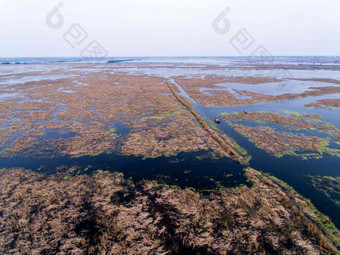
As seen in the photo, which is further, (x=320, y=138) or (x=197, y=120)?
(x=197, y=120)

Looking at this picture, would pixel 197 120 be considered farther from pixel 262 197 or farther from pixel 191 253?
pixel 191 253

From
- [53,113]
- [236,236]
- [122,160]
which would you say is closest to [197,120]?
[122,160]

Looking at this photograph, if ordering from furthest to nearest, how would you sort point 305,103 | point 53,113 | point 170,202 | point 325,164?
point 305,103 → point 53,113 → point 325,164 → point 170,202

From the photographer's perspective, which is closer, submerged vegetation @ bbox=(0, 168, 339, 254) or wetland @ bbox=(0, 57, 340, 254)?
submerged vegetation @ bbox=(0, 168, 339, 254)

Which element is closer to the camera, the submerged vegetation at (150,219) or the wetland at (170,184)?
the submerged vegetation at (150,219)

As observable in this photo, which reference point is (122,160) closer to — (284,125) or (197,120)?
(197,120)

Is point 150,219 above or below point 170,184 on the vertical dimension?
below

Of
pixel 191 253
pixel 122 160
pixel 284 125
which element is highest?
pixel 284 125

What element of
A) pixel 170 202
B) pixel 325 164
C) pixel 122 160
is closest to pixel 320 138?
pixel 325 164

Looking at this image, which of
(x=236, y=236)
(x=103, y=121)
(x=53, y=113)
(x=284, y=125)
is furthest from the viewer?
(x=53, y=113)

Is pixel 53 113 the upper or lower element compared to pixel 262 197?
upper

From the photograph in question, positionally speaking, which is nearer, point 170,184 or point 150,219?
point 150,219
